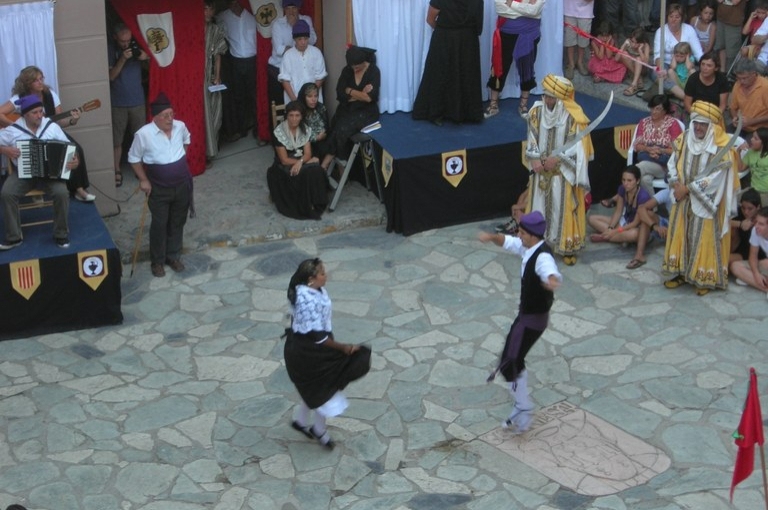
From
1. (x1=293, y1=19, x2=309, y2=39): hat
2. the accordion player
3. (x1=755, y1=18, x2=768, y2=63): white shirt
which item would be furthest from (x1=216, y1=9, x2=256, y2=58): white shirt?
(x1=755, y1=18, x2=768, y2=63): white shirt

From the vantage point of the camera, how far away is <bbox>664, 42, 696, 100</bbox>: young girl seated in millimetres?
12602

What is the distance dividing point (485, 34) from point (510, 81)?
0.69 meters

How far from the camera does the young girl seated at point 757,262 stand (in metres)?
10.3

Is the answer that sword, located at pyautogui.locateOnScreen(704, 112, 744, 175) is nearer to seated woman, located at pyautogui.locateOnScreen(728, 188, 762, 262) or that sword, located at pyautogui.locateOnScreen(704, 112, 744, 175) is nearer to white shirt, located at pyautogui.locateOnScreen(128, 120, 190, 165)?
seated woman, located at pyautogui.locateOnScreen(728, 188, 762, 262)

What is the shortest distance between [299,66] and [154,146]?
250 centimetres

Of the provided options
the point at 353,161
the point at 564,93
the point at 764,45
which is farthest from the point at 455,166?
the point at 764,45

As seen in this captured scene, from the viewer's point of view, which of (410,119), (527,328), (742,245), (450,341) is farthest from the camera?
(410,119)

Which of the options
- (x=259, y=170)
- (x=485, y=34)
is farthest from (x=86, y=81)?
(x=485, y=34)

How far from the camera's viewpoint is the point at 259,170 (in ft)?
43.0

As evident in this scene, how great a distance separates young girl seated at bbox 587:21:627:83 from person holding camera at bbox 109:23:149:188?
16.2 ft

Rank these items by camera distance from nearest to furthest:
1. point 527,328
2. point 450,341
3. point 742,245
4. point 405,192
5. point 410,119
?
point 527,328 < point 450,341 < point 742,245 < point 405,192 < point 410,119

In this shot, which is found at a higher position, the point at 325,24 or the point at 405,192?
the point at 325,24

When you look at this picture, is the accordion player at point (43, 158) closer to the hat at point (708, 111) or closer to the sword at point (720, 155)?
the hat at point (708, 111)

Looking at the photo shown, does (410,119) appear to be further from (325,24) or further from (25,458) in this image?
(25,458)
